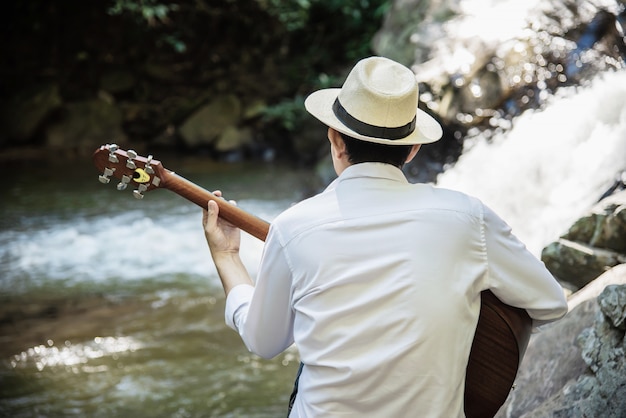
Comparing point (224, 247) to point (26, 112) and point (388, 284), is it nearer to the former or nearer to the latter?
point (388, 284)

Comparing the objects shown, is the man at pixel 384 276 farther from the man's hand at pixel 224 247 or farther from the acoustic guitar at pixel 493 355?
the man's hand at pixel 224 247

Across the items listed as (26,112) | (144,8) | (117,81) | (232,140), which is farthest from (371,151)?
(117,81)

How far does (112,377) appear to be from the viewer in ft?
13.4

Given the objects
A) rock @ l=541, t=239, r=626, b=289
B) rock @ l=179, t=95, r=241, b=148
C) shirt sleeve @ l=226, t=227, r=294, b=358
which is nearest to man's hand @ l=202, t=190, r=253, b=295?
shirt sleeve @ l=226, t=227, r=294, b=358

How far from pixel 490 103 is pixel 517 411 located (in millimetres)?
4122

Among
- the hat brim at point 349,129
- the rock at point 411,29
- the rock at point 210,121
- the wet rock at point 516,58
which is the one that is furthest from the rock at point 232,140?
the hat brim at point 349,129

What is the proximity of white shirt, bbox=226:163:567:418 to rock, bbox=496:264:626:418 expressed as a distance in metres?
0.69

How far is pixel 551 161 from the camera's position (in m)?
5.20

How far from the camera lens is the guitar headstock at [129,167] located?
2059mm

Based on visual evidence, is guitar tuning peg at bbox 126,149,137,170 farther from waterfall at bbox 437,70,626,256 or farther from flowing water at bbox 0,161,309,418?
waterfall at bbox 437,70,626,256

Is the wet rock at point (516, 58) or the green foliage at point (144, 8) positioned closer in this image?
the wet rock at point (516, 58)

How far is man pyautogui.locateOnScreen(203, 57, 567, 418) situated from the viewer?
1.57m

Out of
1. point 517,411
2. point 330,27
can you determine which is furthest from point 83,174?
point 517,411

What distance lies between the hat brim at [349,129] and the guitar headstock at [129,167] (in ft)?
1.78
